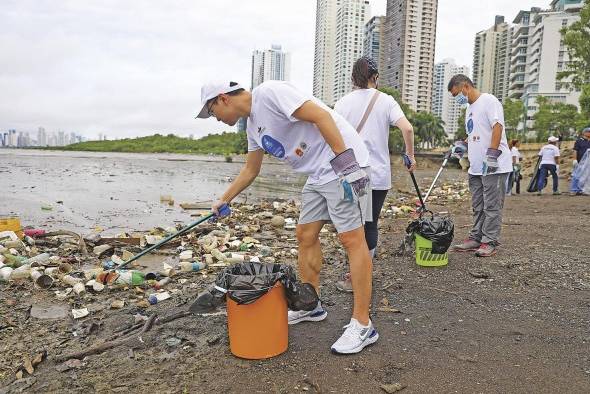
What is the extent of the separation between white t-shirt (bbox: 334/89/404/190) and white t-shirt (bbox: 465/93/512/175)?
1.68 m

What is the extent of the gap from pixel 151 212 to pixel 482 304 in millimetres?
8206

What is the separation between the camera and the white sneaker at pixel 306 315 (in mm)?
3400

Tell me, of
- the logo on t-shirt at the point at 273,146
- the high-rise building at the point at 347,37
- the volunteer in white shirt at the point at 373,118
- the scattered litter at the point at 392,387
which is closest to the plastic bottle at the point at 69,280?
the logo on t-shirt at the point at 273,146

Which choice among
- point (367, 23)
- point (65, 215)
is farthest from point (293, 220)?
point (367, 23)

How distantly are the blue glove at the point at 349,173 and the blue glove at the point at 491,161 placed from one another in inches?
113

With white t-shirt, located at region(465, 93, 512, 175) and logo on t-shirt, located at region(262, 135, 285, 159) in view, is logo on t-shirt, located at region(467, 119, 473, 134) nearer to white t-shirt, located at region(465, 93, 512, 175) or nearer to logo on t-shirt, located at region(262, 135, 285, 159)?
white t-shirt, located at region(465, 93, 512, 175)

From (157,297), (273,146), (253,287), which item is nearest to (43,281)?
(157,297)

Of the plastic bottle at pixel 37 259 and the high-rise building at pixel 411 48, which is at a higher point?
the high-rise building at pixel 411 48

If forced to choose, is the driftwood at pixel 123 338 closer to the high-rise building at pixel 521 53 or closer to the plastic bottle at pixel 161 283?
the plastic bottle at pixel 161 283

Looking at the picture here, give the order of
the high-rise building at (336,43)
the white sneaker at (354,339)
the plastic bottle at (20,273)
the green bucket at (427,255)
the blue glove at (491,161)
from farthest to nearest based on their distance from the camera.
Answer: the high-rise building at (336,43) < the blue glove at (491,161) < the green bucket at (427,255) < the plastic bottle at (20,273) < the white sneaker at (354,339)

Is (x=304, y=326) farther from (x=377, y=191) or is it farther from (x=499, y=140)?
(x=499, y=140)

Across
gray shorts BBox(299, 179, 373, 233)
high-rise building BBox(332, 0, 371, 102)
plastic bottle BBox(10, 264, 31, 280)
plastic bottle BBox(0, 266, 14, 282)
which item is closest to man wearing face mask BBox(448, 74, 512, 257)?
gray shorts BBox(299, 179, 373, 233)

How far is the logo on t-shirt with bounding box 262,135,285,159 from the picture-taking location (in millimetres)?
2969

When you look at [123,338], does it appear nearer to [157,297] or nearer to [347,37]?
[157,297]
